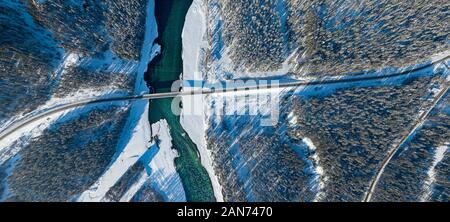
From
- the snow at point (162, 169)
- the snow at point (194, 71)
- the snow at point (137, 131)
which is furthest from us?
the snow at point (162, 169)

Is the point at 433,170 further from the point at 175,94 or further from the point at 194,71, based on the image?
the point at 175,94

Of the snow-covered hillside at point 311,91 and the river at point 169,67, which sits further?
the river at point 169,67

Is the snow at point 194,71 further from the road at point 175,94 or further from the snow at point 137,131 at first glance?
the snow at point 137,131

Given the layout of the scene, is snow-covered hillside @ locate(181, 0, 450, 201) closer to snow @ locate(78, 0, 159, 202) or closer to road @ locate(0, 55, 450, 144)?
road @ locate(0, 55, 450, 144)

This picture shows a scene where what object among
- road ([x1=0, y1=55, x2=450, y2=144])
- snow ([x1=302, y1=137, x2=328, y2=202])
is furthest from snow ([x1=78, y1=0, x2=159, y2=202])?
snow ([x1=302, y1=137, x2=328, y2=202])

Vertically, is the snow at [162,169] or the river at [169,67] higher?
the river at [169,67]

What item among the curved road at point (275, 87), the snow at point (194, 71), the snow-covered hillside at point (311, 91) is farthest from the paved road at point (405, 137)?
the snow at point (194, 71)

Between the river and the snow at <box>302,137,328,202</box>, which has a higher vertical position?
the river

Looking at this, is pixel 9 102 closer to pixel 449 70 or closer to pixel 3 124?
pixel 3 124

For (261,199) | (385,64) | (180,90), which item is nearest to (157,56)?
(180,90)

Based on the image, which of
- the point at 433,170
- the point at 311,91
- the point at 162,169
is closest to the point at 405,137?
the point at 433,170
